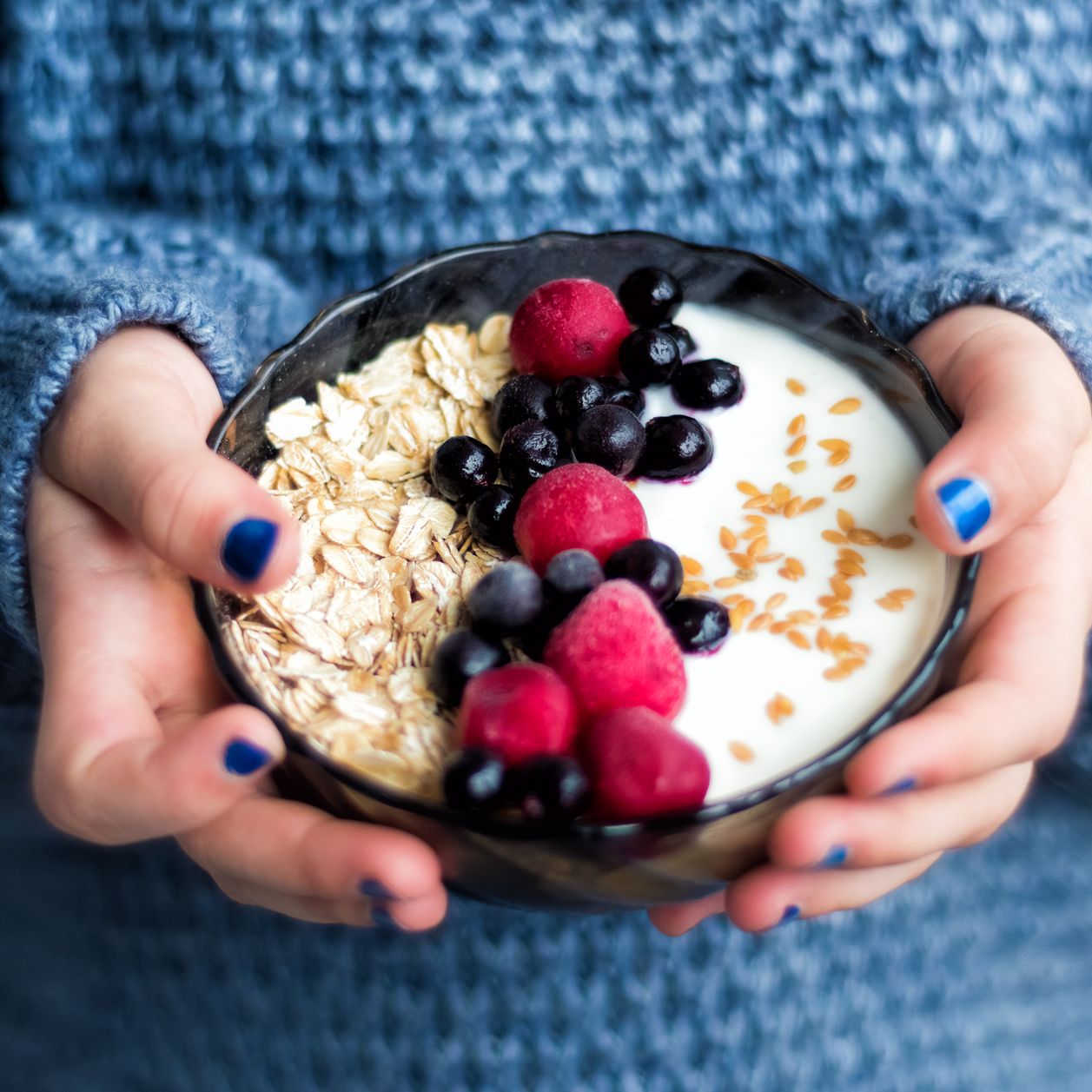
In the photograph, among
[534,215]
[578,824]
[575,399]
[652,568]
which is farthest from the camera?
[534,215]

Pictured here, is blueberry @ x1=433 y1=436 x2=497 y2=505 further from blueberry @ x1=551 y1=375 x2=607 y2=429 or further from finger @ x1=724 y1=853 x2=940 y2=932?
finger @ x1=724 y1=853 x2=940 y2=932

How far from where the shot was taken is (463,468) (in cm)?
65

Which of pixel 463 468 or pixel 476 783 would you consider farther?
pixel 463 468

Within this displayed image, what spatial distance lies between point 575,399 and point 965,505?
23 centimetres

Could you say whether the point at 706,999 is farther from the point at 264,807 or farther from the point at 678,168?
the point at 678,168

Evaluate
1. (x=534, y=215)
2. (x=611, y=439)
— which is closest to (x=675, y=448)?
(x=611, y=439)

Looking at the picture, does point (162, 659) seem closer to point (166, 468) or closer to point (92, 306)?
point (166, 468)

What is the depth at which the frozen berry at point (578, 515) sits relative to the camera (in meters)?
0.58

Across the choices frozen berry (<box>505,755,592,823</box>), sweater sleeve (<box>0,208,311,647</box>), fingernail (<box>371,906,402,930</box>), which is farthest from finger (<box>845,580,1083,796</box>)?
sweater sleeve (<box>0,208,311,647</box>)

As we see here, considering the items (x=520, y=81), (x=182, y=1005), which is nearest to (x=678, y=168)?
(x=520, y=81)

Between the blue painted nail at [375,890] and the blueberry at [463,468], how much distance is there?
24 cm

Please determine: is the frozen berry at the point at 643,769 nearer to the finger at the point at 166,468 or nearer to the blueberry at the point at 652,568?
the blueberry at the point at 652,568

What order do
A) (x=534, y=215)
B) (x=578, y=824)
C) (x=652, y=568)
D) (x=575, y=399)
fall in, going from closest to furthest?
(x=578, y=824) → (x=652, y=568) → (x=575, y=399) → (x=534, y=215)

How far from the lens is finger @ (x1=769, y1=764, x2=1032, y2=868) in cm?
50
